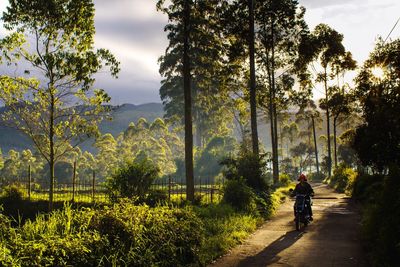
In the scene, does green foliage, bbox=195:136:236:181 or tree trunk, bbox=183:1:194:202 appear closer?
tree trunk, bbox=183:1:194:202

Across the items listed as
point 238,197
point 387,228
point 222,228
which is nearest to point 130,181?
point 238,197

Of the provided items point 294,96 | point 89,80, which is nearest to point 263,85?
point 294,96

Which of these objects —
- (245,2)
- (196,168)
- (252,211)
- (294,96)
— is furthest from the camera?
(196,168)

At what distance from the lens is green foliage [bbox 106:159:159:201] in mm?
14984

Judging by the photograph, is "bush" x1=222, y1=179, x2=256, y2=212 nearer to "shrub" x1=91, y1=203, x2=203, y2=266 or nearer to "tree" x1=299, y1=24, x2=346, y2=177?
"shrub" x1=91, y1=203, x2=203, y2=266

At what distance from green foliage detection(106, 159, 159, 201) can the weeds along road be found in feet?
15.2

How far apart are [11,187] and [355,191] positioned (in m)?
19.9

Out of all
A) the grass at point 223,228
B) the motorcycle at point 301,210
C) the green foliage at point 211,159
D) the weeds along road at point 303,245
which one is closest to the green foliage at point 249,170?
the weeds along road at point 303,245

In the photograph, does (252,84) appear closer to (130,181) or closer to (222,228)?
(130,181)

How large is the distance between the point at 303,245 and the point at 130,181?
22.4 feet

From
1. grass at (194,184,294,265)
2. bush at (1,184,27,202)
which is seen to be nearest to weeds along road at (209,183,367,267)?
grass at (194,184,294,265)

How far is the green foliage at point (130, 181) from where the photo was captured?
14984 mm

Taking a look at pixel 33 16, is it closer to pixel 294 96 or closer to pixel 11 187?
pixel 11 187

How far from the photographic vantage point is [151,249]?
775 cm
